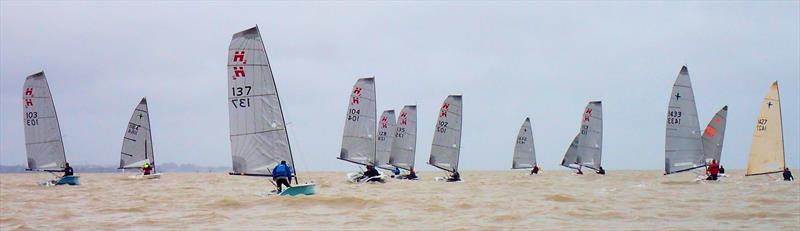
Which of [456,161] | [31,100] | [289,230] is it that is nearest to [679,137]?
[456,161]

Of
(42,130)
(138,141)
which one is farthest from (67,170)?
(138,141)

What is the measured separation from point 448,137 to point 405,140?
12.4 ft

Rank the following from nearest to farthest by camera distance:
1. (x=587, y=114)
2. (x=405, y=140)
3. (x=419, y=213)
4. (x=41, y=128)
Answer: (x=419, y=213)
(x=41, y=128)
(x=405, y=140)
(x=587, y=114)

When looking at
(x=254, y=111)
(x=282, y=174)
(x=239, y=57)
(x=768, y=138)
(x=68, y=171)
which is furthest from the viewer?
(x=68, y=171)

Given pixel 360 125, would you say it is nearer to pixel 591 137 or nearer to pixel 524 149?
pixel 591 137

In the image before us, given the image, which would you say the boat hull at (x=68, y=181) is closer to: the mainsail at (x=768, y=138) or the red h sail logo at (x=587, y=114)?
the mainsail at (x=768, y=138)

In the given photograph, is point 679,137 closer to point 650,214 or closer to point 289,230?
point 650,214

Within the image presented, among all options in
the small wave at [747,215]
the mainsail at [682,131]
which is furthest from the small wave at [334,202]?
the mainsail at [682,131]

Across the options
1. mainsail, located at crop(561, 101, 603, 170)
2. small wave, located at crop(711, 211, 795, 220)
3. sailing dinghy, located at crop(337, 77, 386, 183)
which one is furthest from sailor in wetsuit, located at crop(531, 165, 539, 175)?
small wave, located at crop(711, 211, 795, 220)

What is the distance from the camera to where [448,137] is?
56844 millimetres

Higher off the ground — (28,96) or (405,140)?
(28,96)

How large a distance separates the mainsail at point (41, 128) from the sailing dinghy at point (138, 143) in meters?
10.6

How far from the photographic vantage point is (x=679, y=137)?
47.8m

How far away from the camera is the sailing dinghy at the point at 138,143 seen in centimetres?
6303
